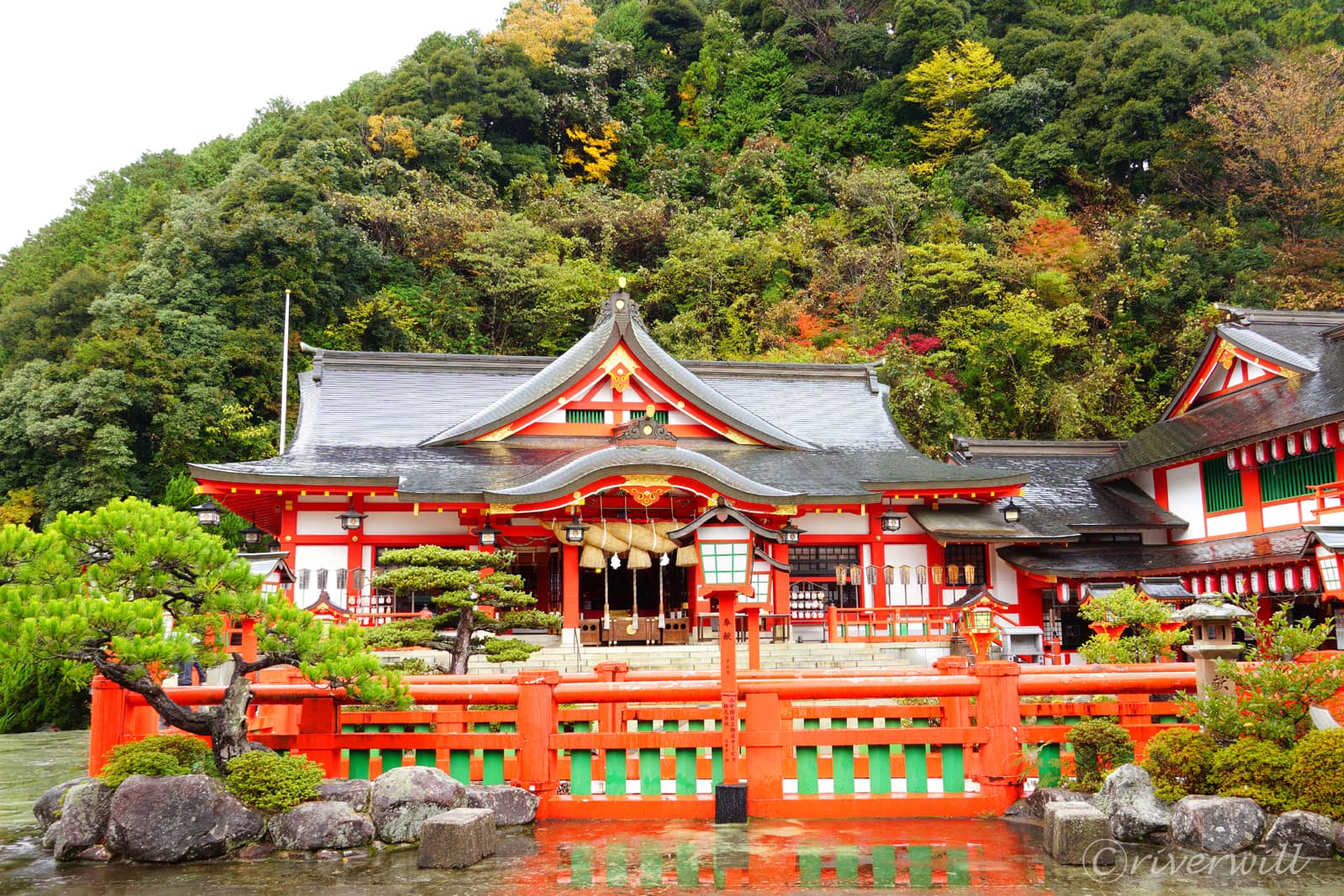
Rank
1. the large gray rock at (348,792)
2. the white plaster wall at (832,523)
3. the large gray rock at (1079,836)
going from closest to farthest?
1. the large gray rock at (1079,836)
2. the large gray rock at (348,792)
3. the white plaster wall at (832,523)

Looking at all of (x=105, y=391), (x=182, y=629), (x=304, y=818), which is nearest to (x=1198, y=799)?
(x=304, y=818)

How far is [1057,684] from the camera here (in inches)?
344

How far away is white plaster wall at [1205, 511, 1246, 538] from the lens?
21.7m

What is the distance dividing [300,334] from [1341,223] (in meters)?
40.0

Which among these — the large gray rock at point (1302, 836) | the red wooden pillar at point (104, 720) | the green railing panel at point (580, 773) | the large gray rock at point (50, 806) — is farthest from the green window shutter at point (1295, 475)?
the large gray rock at point (50, 806)

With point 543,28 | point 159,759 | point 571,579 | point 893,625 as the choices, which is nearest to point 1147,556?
point 893,625

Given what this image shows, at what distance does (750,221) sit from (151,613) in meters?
41.0

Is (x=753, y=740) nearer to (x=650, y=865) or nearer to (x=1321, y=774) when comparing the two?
(x=650, y=865)

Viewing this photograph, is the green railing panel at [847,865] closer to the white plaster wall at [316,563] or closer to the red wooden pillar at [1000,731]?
the red wooden pillar at [1000,731]

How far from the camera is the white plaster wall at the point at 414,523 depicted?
21.4 metres

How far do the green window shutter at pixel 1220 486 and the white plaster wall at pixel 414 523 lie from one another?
1652cm

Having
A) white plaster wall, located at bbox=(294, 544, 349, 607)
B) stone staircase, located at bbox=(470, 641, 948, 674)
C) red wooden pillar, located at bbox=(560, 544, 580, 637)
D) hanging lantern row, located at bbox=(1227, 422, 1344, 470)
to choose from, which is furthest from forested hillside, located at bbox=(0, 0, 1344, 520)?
red wooden pillar, located at bbox=(560, 544, 580, 637)

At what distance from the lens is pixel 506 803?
8414mm

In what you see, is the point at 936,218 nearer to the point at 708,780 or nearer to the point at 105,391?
the point at 105,391
